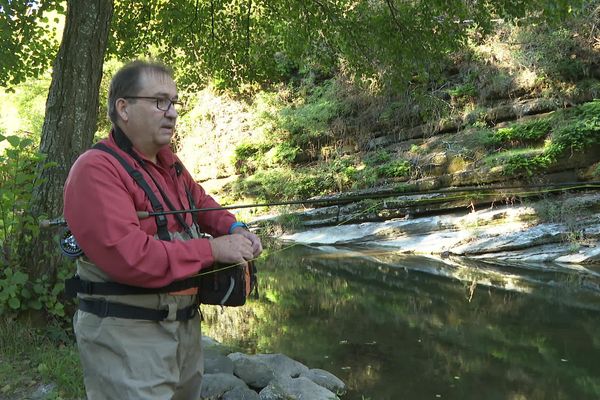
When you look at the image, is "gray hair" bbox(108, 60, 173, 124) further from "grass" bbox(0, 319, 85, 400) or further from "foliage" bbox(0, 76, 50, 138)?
"foliage" bbox(0, 76, 50, 138)

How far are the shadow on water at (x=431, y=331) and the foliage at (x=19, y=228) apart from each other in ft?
9.11

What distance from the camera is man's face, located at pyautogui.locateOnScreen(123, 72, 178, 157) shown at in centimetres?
191

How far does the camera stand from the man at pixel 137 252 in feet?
5.51

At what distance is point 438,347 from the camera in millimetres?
6199

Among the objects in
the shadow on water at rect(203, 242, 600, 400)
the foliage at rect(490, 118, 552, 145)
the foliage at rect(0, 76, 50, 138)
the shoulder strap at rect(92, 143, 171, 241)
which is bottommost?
the shadow on water at rect(203, 242, 600, 400)

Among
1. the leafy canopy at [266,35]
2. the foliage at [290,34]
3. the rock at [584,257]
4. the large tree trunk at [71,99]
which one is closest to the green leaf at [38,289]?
the large tree trunk at [71,99]

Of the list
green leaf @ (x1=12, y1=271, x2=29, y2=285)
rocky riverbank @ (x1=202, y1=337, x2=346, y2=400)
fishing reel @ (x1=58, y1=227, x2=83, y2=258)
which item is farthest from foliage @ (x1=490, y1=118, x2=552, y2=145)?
fishing reel @ (x1=58, y1=227, x2=83, y2=258)

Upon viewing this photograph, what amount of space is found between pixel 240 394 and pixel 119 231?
267 centimetres

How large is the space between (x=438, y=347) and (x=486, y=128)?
34.5ft

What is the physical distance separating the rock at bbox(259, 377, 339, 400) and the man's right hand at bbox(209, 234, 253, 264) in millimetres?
2575

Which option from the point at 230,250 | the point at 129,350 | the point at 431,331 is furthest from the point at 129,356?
the point at 431,331

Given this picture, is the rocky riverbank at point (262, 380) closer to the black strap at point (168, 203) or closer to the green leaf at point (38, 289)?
the green leaf at point (38, 289)

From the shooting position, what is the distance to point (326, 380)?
5.07 m

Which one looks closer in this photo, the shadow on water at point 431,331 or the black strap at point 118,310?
the black strap at point 118,310
